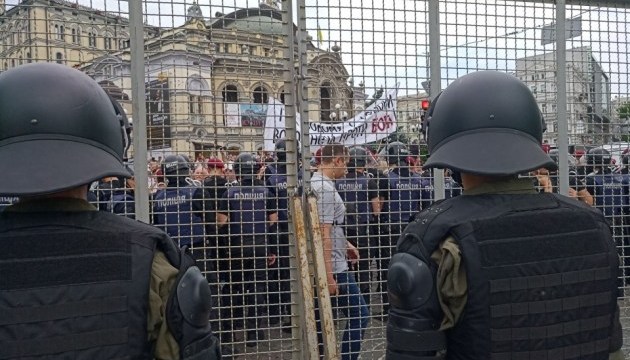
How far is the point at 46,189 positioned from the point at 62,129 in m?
0.24

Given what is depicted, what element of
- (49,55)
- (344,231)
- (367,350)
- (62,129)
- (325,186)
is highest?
(49,55)

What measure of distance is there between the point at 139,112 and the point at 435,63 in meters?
1.94

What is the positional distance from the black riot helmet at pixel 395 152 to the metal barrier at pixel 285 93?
0.05m

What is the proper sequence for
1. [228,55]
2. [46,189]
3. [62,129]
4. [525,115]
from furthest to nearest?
[228,55] < [525,115] < [62,129] < [46,189]

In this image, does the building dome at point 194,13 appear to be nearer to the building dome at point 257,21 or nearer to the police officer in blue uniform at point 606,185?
the building dome at point 257,21

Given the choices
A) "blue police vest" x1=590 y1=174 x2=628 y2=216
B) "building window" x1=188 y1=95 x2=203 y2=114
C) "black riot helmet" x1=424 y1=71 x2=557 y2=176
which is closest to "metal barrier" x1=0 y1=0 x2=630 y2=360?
"building window" x1=188 y1=95 x2=203 y2=114

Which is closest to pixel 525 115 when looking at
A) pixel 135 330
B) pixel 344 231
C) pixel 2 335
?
pixel 135 330

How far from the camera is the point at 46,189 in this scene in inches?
66.2

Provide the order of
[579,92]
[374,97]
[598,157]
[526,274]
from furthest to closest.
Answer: [598,157] → [579,92] → [374,97] → [526,274]

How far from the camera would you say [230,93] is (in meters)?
3.77

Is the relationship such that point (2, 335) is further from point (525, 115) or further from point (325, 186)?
point (325, 186)

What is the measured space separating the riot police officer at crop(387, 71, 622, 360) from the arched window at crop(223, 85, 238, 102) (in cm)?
175

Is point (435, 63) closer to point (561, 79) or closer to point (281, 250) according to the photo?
point (561, 79)

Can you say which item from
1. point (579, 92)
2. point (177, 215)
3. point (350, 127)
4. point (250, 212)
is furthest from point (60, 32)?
point (579, 92)
